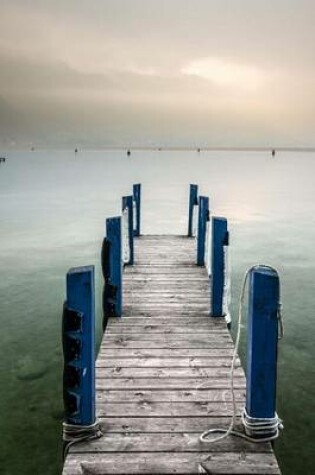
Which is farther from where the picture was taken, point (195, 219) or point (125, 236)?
point (195, 219)

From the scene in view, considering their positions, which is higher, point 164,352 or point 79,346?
point 79,346

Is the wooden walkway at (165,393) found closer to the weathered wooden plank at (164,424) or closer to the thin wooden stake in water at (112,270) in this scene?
the weathered wooden plank at (164,424)

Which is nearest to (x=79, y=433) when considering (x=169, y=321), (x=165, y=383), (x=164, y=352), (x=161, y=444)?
(x=161, y=444)

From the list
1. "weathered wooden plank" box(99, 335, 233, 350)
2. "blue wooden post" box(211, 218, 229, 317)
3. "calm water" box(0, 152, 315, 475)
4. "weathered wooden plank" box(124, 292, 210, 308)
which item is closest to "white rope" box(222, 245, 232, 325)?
"blue wooden post" box(211, 218, 229, 317)

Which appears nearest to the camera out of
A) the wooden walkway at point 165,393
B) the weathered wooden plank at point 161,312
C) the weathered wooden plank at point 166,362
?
the wooden walkway at point 165,393

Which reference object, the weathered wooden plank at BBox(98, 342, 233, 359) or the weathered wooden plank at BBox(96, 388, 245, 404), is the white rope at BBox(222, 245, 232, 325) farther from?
the weathered wooden plank at BBox(96, 388, 245, 404)

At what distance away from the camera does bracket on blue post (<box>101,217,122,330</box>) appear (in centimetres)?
772

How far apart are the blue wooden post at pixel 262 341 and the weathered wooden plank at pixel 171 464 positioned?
0.46 meters

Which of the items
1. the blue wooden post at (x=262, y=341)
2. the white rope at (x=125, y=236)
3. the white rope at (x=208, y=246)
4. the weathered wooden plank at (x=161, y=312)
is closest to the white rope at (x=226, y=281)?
the weathered wooden plank at (x=161, y=312)

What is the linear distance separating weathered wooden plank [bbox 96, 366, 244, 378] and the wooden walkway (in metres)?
0.01

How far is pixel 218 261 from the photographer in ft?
25.2

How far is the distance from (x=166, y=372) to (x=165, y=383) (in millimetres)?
309

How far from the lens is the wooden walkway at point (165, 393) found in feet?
13.4

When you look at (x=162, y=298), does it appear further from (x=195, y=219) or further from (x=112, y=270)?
(x=195, y=219)
